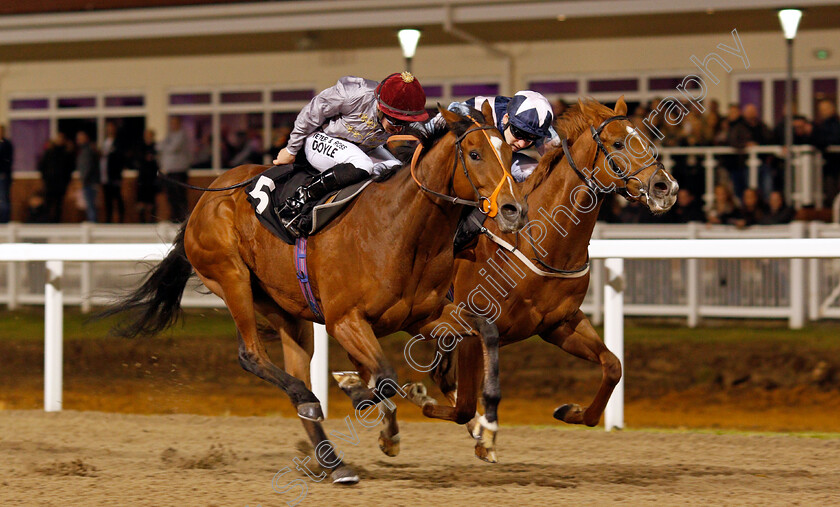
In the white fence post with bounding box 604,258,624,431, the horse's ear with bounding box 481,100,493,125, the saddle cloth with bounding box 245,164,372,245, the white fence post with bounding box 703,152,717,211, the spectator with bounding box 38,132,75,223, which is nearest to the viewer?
the horse's ear with bounding box 481,100,493,125

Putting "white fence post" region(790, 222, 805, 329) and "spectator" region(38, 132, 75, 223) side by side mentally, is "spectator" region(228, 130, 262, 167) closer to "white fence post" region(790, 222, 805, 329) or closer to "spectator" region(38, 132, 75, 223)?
"spectator" region(38, 132, 75, 223)

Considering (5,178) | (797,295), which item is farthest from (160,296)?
(5,178)

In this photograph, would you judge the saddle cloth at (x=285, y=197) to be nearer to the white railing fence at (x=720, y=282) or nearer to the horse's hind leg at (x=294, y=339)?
the horse's hind leg at (x=294, y=339)

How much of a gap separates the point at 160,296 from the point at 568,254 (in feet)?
7.32

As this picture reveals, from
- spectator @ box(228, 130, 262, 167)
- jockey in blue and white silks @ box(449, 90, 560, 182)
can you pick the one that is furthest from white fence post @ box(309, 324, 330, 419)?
spectator @ box(228, 130, 262, 167)

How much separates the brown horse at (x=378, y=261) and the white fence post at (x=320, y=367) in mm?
1020

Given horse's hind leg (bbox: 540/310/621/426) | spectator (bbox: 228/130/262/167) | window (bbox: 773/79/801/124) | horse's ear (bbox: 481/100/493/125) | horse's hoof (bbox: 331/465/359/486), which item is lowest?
horse's hoof (bbox: 331/465/359/486)

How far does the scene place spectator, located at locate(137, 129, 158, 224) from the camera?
12805 mm

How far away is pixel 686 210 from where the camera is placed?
1041 cm

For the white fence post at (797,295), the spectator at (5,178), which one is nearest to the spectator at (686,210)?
the white fence post at (797,295)

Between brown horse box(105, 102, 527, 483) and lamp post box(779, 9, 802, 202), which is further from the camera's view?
lamp post box(779, 9, 802, 202)

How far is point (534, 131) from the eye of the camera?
491 centimetres

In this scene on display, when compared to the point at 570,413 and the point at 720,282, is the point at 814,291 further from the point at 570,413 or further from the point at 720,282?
the point at 570,413

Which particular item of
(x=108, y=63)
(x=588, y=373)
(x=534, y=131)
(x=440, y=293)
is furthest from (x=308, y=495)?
(x=108, y=63)
